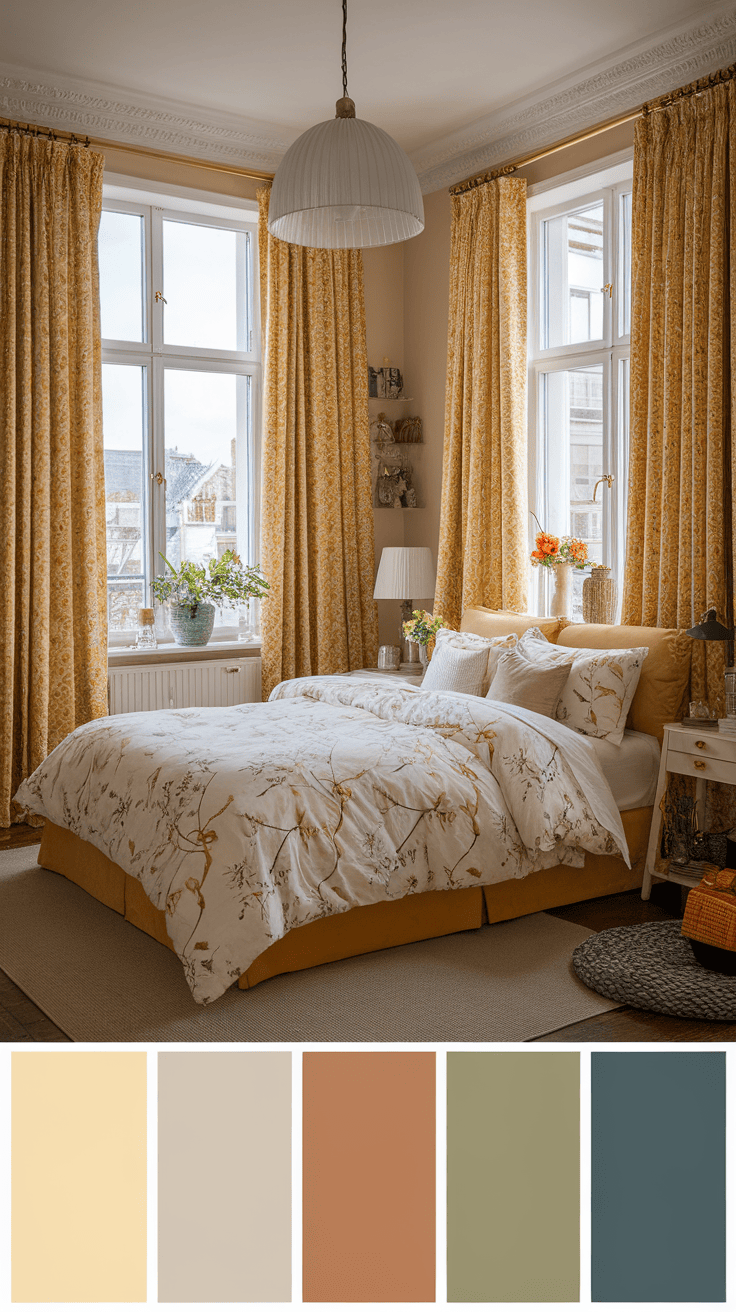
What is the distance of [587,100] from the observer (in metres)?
4.46

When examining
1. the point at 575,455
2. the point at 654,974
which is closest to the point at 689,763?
the point at 654,974

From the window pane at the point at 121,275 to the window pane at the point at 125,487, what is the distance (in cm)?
19

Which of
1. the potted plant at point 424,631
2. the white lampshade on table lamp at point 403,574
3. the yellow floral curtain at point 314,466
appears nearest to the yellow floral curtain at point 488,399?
the white lampshade on table lamp at point 403,574

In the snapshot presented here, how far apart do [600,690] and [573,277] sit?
7.20ft

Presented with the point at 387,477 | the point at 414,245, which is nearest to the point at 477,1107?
the point at 387,477

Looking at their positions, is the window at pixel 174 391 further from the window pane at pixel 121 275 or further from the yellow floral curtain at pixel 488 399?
the yellow floral curtain at pixel 488 399

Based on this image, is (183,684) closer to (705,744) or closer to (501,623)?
(501,623)

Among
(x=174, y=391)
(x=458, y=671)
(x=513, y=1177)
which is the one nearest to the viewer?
(x=513, y=1177)

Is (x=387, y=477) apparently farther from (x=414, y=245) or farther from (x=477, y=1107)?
(x=477, y=1107)

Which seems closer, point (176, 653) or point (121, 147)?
point (121, 147)

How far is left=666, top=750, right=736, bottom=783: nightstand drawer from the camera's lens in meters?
3.44

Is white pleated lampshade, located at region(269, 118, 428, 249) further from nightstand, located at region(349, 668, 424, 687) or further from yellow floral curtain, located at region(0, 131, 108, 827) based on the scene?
nightstand, located at region(349, 668, 424, 687)

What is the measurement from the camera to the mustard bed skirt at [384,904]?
293cm

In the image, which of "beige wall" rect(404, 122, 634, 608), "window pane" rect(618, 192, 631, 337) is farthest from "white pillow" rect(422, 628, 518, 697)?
"window pane" rect(618, 192, 631, 337)
